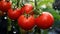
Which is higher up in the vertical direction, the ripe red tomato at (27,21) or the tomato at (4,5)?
the tomato at (4,5)

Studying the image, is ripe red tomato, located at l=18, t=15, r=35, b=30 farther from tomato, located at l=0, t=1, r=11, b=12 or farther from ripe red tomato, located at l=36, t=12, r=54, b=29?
tomato, located at l=0, t=1, r=11, b=12

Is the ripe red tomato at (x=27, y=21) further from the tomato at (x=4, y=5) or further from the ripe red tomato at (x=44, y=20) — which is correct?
the tomato at (x=4, y=5)

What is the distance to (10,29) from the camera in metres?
0.76

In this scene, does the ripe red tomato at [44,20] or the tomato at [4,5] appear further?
the tomato at [4,5]

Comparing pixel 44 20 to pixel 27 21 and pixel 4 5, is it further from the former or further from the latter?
pixel 4 5

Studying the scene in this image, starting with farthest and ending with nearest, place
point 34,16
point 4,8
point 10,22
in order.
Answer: point 10,22, point 4,8, point 34,16

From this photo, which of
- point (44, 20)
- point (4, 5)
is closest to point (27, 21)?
point (44, 20)

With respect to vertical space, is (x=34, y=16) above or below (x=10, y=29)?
above

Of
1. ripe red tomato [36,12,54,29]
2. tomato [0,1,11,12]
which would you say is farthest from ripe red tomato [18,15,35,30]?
tomato [0,1,11,12]

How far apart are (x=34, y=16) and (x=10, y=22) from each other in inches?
9.7

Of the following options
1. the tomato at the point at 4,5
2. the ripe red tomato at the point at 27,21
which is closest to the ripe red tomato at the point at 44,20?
the ripe red tomato at the point at 27,21

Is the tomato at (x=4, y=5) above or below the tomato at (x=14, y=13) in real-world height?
above

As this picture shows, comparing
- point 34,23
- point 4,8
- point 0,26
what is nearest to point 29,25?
point 34,23

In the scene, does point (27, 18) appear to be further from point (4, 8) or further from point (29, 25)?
point (4, 8)
